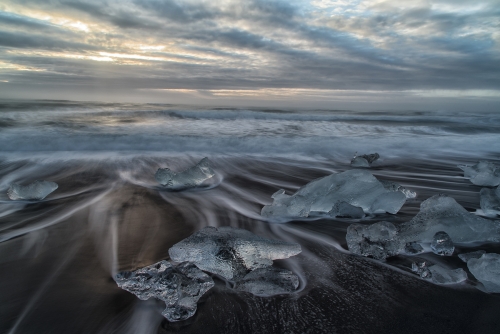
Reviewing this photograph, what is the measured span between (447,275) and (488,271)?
24 centimetres

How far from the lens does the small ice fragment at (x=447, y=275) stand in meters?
1.95

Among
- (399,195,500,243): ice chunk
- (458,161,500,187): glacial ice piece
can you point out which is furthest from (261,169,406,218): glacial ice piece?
(458,161,500,187): glacial ice piece

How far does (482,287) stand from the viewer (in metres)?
1.88

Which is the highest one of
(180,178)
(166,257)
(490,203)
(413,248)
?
(490,203)

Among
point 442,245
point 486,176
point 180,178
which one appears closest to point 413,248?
point 442,245

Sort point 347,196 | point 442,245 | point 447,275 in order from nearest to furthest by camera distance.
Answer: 1. point 447,275
2. point 442,245
3. point 347,196

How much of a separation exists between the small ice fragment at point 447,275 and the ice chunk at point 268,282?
93 cm

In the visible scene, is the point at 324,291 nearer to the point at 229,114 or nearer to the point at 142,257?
the point at 142,257

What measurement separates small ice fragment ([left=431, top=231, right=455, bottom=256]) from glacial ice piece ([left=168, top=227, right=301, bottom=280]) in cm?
110

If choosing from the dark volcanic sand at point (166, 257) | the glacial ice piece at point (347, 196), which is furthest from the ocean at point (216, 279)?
the glacial ice piece at point (347, 196)

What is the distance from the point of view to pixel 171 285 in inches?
66.7

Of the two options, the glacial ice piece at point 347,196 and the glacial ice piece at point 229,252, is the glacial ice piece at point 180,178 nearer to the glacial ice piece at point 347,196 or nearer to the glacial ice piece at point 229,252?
the glacial ice piece at point 347,196

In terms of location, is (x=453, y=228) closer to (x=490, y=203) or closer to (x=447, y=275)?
(x=447, y=275)

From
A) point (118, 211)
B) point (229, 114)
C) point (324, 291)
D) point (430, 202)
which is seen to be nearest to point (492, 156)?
point (430, 202)
